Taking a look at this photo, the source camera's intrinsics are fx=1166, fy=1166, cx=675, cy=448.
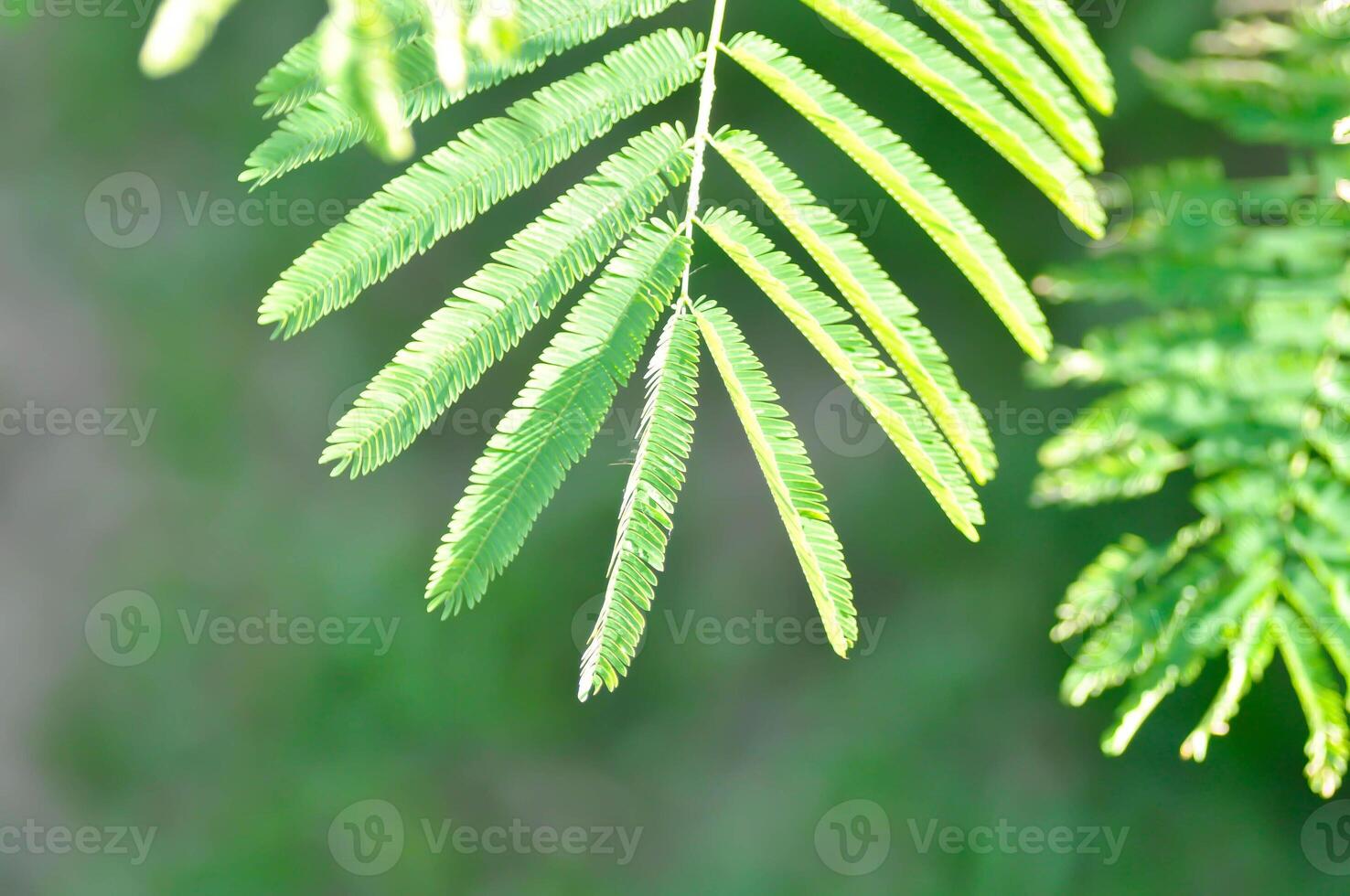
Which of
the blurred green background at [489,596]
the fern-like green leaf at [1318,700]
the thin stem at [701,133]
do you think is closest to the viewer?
the thin stem at [701,133]

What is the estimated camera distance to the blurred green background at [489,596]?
2.67 meters

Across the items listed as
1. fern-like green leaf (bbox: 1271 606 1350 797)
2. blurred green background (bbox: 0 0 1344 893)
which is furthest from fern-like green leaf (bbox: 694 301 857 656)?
blurred green background (bbox: 0 0 1344 893)

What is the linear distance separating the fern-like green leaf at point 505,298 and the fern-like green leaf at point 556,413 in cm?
3

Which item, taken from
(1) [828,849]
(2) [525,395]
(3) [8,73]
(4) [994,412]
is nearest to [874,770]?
A: (1) [828,849]

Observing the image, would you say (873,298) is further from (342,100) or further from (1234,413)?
(1234,413)

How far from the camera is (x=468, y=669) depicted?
3008mm

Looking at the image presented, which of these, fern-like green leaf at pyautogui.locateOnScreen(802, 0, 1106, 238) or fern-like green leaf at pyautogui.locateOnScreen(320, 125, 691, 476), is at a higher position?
fern-like green leaf at pyautogui.locateOnScreen(802, 0, 1106, 238)

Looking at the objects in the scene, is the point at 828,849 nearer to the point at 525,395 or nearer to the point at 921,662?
the point at 921,662

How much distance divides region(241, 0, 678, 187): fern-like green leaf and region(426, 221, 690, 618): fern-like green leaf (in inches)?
6.7

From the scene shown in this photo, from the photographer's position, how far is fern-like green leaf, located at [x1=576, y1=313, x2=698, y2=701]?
89 centimetres

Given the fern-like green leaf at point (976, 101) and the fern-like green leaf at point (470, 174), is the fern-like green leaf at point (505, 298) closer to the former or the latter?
the fern-like green leaf at point (470, 174)

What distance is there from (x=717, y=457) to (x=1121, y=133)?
129 cm

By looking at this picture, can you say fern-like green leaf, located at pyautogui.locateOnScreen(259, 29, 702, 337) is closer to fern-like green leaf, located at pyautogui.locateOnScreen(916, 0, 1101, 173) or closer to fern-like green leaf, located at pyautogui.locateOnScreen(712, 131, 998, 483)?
fern-like green leaf, located at pyautogui.locateOnScreen(712, 131, 998, 483)

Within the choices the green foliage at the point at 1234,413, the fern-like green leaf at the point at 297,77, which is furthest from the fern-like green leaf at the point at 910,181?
the green foliage at the point at 1234,413
